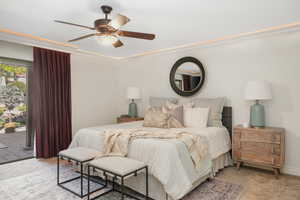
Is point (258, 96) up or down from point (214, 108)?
up

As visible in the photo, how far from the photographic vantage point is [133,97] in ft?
15.8

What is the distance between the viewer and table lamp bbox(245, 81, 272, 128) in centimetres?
301

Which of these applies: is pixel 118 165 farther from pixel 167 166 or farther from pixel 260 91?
pixel 260 91

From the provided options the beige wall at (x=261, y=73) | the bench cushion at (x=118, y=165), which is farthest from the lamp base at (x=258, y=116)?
the bench cushion at (x=118, y=165)

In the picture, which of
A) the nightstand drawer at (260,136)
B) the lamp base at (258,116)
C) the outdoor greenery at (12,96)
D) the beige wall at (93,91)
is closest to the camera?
the nightstand drawer at (260,136)

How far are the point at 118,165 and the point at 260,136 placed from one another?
2.27m

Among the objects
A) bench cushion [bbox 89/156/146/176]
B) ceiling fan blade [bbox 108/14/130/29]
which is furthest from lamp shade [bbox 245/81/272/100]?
ceiling fan blade [bbox 108/14/130/29]

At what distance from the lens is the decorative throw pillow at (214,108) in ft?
11.3

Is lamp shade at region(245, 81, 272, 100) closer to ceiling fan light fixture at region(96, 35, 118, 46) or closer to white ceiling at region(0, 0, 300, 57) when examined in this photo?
white ceiling at region(0, 0, 300, 57)

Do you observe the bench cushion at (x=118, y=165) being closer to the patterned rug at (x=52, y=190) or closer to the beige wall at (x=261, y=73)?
the patterned rug at (x=52, y=190)

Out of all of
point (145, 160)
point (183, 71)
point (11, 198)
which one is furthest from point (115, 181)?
point (183, 71)

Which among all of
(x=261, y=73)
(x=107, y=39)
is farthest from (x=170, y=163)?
(x=261, y=73)

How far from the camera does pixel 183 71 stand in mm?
4273

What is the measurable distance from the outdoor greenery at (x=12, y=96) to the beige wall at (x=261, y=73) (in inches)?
128
